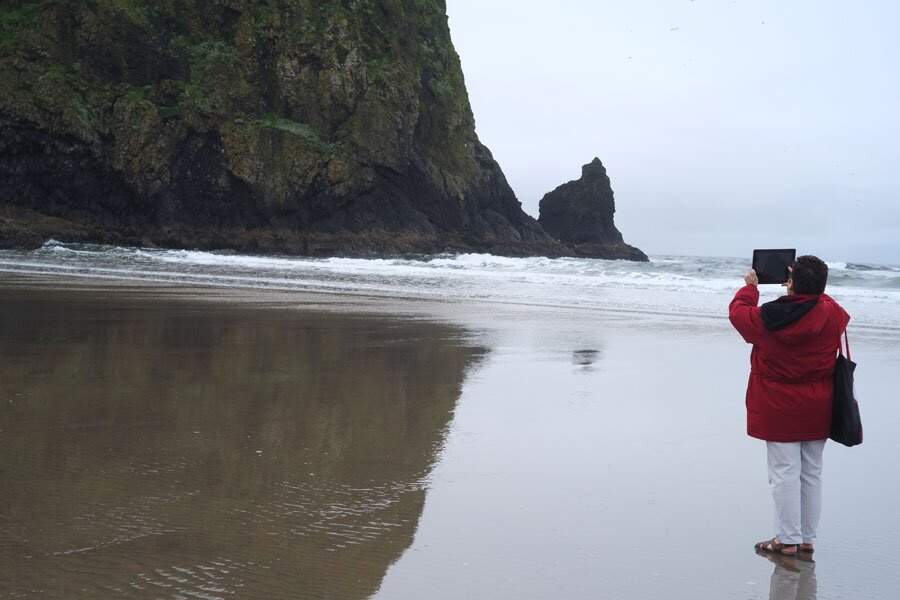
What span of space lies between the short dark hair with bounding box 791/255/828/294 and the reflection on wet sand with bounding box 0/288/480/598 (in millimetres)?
1981

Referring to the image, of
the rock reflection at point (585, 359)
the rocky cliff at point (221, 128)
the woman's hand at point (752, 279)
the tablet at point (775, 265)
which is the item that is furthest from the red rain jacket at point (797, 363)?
the rocky cliff at point (221, 128)

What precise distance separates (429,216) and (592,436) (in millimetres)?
47458

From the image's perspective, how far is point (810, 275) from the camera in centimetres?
A: 345

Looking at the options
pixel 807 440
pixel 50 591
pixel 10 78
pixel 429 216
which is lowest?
pixel 50 591

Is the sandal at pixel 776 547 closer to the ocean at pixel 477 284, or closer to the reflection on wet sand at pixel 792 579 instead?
the reflection on wet sand at pixel 792 579

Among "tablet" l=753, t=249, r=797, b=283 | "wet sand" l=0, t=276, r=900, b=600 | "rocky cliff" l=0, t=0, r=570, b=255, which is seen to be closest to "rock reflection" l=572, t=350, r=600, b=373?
"wet sand" l=0, t=276, r=900, b=600

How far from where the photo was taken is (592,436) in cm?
506

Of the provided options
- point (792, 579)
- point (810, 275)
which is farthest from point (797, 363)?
point (792, 579)

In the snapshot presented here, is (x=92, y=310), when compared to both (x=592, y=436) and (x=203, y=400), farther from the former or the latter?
(x=592, y=436)

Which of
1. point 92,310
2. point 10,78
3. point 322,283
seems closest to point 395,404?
point 92,310

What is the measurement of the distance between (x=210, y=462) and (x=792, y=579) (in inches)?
111

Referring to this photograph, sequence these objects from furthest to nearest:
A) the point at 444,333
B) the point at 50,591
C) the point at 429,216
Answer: the point at 429,216, the point at 444,333, the point at 50,591

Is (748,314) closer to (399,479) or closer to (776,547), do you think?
(776,547)

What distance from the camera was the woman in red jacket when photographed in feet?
11.2
